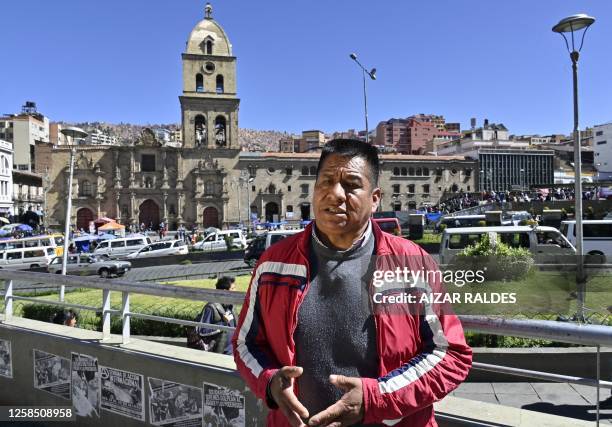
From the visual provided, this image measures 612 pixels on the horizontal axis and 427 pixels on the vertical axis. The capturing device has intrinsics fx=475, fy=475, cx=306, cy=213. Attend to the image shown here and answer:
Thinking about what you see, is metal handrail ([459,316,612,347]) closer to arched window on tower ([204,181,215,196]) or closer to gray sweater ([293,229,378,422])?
gray sweater ([293,229,378,422])

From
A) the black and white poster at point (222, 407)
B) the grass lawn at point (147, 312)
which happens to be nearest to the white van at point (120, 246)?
the grass lawn at point (147, 312)

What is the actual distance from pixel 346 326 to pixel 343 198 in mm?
482

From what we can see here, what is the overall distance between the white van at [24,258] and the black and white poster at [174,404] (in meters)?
24.5

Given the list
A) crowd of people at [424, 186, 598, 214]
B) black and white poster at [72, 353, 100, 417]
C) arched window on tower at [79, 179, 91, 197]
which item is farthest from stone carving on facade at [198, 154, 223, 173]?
black and white poster at [72, 353, 100, 417]

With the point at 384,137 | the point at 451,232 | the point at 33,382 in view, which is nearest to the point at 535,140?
the point at 384,137

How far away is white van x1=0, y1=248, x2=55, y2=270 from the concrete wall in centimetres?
2310

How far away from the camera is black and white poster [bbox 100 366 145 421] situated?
124 inches

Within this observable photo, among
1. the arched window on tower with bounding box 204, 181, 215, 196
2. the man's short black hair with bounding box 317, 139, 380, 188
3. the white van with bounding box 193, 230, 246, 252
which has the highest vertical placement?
the arched window on tower with bounding box 204, 181, 215, 196

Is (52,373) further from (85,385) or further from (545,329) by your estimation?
(545,329)

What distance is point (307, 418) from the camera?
1.71m

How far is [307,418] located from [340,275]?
525mm

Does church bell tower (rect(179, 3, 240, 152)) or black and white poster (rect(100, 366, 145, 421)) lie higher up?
church bell tower (rect(179, 3, 240, 152))

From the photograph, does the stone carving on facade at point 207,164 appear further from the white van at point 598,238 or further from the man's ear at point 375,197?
the man's ear at point 375,197

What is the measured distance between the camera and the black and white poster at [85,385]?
3.37 meters
